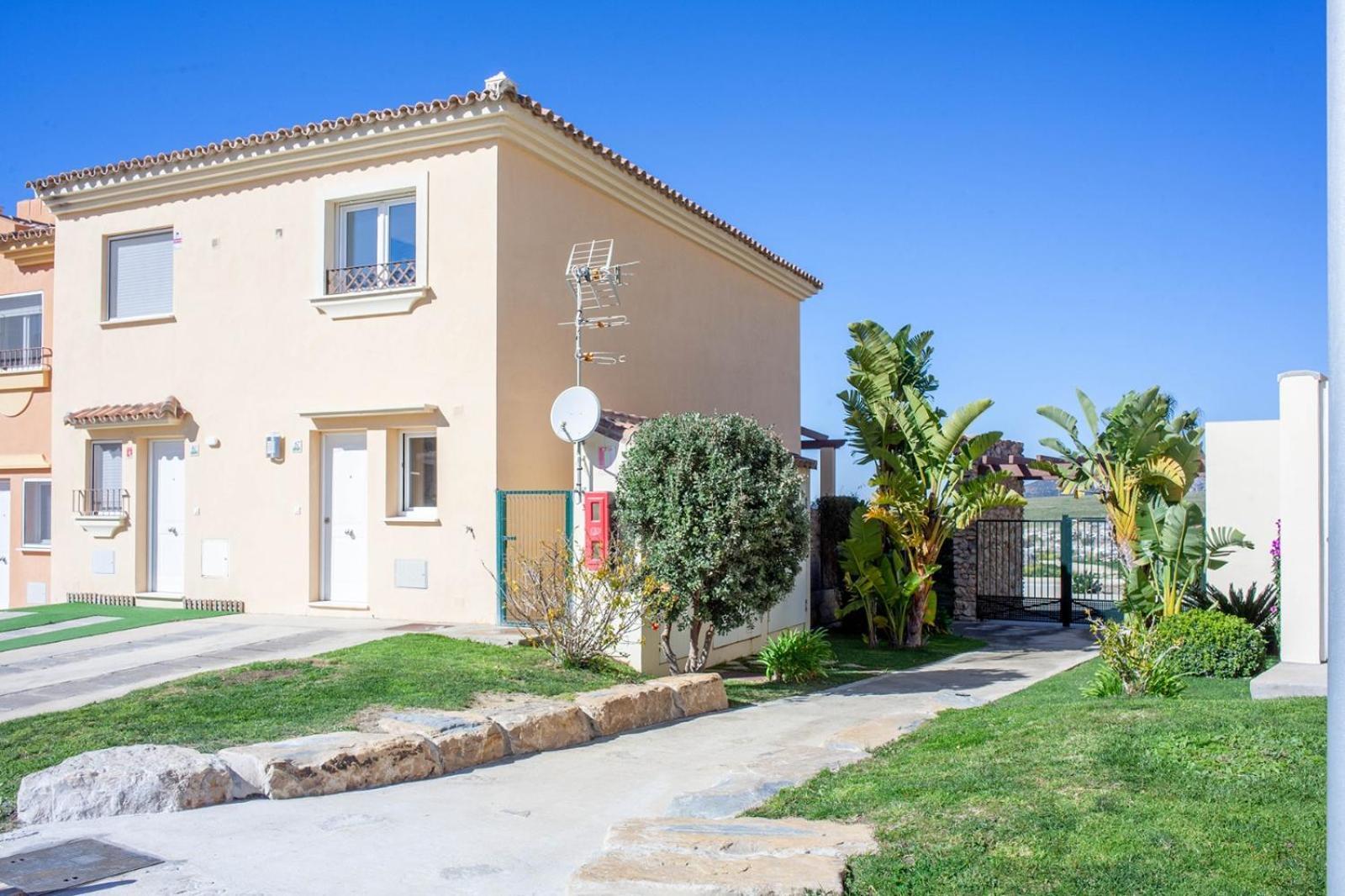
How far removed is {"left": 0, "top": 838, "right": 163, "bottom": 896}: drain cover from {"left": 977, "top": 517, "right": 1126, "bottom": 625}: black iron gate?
18.2 m

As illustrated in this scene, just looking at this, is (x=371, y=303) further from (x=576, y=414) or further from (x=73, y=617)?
(x=73, y=617)

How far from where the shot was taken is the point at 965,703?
11578 mm

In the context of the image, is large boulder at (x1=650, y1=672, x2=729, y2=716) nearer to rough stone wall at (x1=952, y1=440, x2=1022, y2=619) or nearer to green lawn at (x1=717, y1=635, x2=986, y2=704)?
green lawn at (x1=717, y1=635, x2=986, y2=704)

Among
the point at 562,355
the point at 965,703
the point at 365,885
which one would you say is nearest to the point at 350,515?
the point at 562,355

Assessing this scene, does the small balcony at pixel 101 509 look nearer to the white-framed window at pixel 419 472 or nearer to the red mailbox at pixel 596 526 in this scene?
the white-framed window at pixel 419 472

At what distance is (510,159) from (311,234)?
3.16m

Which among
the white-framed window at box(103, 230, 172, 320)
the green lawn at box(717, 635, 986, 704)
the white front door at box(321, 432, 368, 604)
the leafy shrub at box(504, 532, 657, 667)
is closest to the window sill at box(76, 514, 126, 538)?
the white-framed window at box(103, 230, 172, 320)

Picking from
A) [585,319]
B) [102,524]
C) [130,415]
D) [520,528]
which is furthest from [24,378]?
[520,528]

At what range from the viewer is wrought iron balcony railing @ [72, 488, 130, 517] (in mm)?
16516

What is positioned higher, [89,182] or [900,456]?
[89,182]

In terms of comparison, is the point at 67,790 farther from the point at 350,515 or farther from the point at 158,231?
the point at 158,231

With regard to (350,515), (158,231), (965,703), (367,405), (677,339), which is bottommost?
(965,703)

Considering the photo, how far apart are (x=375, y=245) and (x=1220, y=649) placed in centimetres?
1165

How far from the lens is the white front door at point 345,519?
14758 mm
